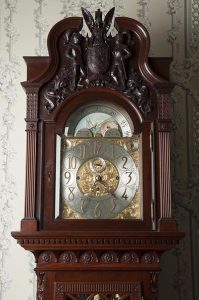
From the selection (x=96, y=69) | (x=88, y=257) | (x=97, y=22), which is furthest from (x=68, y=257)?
(x=97, y=22)

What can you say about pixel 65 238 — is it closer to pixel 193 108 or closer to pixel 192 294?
pixel 192 294

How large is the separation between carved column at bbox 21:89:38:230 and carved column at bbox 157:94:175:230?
34 cm

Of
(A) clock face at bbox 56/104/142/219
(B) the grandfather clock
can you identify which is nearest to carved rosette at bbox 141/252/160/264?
(B) the grandfather clock

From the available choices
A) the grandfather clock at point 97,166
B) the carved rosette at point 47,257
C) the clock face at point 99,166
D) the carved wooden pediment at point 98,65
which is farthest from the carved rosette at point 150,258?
the carved wooden pediment at point 98,65

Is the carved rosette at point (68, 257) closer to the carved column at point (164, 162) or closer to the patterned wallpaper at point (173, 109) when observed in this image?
the carved column at point (164, 162)

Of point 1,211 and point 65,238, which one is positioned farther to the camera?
point 1,211

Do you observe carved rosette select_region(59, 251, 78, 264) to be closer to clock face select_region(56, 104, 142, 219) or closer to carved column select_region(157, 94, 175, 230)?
clock face select_region(56, 104, 142, 219)

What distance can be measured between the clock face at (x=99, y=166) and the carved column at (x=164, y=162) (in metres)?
0.07

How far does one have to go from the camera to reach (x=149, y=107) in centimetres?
132

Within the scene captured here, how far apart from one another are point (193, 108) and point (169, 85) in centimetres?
36

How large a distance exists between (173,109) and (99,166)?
0.47 m

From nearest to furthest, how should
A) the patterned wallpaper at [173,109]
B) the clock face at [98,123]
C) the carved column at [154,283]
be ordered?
the carved column at [154,283]
the clock face at [98,123]
the patterned wallpaper at [173,109]

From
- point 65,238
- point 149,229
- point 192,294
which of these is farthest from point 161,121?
point 192,294

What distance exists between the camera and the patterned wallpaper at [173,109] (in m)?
1.55
